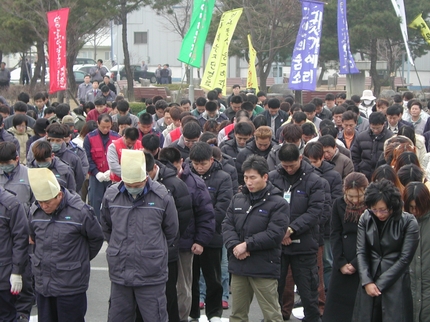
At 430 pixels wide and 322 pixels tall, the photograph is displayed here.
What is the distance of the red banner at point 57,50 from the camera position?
17.0 metres

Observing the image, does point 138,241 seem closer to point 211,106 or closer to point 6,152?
point 6,152

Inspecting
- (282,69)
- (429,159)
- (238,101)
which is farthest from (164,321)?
(282,69)

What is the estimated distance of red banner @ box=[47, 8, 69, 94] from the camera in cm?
1697

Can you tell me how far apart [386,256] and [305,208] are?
1.44 m

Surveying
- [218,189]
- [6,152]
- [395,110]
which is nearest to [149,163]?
[218,189]

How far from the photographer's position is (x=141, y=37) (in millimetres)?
52844

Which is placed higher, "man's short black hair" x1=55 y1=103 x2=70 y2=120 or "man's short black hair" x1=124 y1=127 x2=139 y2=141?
"man's short black hair" x1=55 y1=103 x2=70 y2=120

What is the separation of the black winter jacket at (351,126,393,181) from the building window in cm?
4412

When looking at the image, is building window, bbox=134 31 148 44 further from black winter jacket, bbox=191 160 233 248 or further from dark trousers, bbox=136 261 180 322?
dark trousers, bbox=136 261 180 322

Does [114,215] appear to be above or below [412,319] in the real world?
above

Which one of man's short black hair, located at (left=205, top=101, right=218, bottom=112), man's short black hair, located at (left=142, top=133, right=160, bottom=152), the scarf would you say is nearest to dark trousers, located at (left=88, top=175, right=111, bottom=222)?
man's short black hair, located at (left=205, top=101, right=218, bottom=112)

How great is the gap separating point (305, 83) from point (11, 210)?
9053 mm

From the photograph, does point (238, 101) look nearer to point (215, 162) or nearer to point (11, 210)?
point (215, 162)

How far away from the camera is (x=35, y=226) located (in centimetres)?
597
